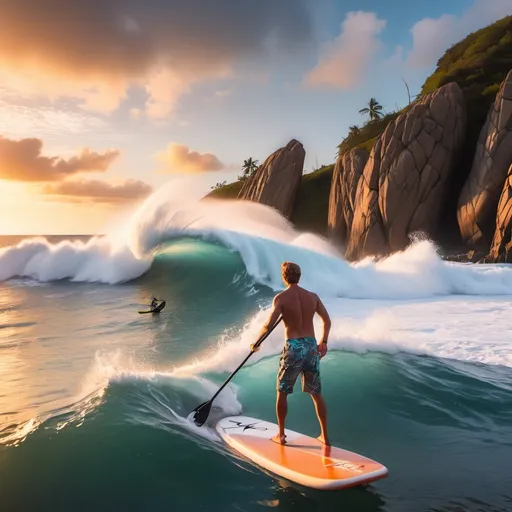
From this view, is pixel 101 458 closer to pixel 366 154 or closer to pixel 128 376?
pixel 128 376

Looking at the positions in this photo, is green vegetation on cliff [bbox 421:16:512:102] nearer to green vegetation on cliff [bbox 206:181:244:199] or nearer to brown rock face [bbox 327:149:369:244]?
brown rock face [bbox 327:149:369:244]

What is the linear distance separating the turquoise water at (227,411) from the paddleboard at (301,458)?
0.36 ft

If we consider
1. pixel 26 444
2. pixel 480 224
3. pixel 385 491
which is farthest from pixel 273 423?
pixel 480 224

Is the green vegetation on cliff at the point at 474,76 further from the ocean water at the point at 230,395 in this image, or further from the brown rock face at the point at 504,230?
the ocean water at the point at 230,395

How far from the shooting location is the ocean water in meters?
4.00

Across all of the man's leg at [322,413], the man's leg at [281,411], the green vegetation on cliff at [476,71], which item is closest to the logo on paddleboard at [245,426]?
the man's leg at [281,411]

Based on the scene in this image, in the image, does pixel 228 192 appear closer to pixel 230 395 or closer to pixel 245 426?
pixel 230 395

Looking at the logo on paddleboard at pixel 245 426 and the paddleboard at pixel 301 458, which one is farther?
the logo on paddleboard at pixel 245 426

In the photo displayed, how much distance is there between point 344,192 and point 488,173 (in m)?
12.3

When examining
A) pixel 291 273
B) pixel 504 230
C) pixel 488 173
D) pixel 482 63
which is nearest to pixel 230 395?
pixel 291 273

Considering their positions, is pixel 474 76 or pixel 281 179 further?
pixel 281 179

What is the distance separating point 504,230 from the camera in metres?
25.5

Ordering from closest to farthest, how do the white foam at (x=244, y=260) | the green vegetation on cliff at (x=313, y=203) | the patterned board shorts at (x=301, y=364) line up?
the patterned board shorts at (x=301, y=364) < the white foam at (x=244, y=260) < the green vegetation on cliff at (x=313, y=203)

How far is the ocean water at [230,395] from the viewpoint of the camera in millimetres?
4004
